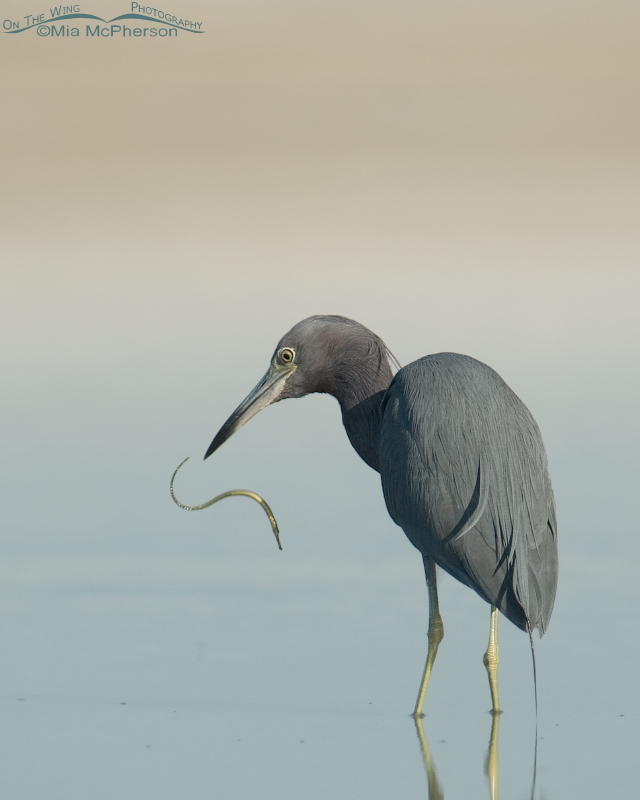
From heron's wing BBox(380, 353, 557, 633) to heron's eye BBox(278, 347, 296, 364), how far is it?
32.2 inches

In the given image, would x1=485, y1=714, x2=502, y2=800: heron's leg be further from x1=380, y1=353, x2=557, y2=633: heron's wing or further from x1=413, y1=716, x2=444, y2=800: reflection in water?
x1=380, y1=353, x2=557, y2=633: heron's wing

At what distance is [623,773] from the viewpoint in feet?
12.9

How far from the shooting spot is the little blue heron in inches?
183

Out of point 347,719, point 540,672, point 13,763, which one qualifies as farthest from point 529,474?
point 13,763

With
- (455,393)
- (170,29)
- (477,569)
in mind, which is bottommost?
(477,569)

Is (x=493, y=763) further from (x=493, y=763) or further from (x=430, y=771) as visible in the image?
(x=430, y=771)

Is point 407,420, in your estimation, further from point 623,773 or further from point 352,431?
point 623,773

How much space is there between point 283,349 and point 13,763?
2.41 m

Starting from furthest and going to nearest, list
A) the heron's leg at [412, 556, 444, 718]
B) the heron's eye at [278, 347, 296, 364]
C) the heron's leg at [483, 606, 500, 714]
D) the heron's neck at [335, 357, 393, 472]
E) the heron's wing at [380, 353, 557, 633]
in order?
the heron's eye at [278, 347, 296, 364] < the heron's neck at [335, 357, 393, 472] < the heron's leg at [412, 556, 444, 718] < the heron's leg at [483, 606, 500, 714] < the heron's wing at [380, 353, 557, 633]

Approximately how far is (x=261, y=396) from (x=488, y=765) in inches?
92.7

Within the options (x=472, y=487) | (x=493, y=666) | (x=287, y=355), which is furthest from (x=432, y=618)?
(x=287, y=355)

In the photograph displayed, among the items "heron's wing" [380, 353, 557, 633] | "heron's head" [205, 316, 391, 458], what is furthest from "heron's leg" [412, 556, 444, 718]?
"heron's head" [205, 316, 391, 458]

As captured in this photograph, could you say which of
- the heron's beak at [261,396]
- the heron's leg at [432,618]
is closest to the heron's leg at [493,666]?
the heron's leg at [432,618]

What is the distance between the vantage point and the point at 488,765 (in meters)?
4.11
